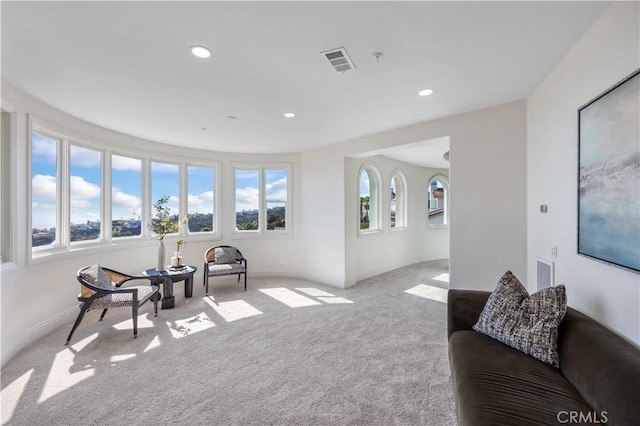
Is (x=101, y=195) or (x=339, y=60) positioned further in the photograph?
(x=101, y=195)

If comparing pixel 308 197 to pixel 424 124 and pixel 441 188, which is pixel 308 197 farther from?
pixel 441 188

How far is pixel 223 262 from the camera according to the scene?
5133 millimetres

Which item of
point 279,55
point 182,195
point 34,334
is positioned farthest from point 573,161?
point 182,195

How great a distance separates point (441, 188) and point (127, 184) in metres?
7.60

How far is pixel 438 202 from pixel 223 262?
6213mm

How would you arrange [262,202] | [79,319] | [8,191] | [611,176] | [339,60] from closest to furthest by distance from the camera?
[611,176] → [339,60] → [8,191] → [79,319] → [262,202]

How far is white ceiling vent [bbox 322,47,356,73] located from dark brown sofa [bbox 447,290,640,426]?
2299 millimetres

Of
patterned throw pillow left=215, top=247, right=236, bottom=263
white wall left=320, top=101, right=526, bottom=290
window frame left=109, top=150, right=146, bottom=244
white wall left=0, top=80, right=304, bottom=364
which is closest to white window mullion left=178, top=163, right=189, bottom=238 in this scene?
white wall left=0, top=80, right=304, bottom=364

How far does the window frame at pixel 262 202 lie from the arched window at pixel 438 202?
4.13 meters

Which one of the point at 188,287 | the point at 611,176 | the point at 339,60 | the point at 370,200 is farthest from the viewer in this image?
the point at 370,200

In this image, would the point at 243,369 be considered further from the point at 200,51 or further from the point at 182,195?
the point at 182,195

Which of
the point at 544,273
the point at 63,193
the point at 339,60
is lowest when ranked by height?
the point at 544,273

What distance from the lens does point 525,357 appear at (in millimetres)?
1756

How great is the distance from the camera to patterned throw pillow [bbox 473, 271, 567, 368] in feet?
5.70
